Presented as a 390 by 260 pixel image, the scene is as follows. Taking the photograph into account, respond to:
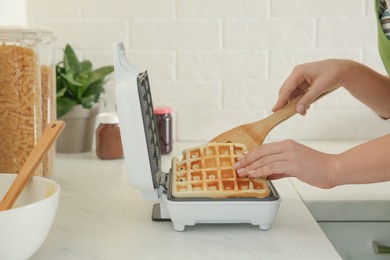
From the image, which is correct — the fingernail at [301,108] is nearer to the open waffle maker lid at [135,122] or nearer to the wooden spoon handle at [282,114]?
the wooden spoon handle at [282,114]

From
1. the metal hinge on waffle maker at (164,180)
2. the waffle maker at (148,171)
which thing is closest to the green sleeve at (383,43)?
the waffle maker at (148,171)

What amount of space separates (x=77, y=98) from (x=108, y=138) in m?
0.14

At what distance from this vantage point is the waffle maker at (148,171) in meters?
1.06

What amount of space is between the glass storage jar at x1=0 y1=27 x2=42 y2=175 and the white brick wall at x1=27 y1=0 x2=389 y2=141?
0.51m


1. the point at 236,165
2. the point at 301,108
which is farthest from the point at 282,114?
the point at 236,165

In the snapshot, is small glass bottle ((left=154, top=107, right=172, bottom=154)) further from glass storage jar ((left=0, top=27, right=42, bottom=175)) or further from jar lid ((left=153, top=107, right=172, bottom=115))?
glass storage jar ((left=0, top=27, right=42, bottom=175))

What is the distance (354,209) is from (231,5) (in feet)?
2.46

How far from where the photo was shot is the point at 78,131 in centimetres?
174

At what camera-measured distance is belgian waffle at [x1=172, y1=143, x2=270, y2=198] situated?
1097 mm

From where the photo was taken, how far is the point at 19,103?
4.29 ft

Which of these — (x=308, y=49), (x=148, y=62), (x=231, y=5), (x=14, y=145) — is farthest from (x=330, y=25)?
(x=14, y=145)

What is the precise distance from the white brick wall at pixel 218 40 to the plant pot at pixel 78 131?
16 centimetres

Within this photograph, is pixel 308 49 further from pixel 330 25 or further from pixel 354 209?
pixel 354 209

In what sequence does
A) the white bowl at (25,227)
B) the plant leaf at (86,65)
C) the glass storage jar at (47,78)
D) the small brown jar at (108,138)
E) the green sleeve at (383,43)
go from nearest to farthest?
the white bowl at (25,227) < the green sleeve at (383,43) < the glass storage jar at (47,78) < the small brown jar at (108,138) < the plant leaf at (86,65)
